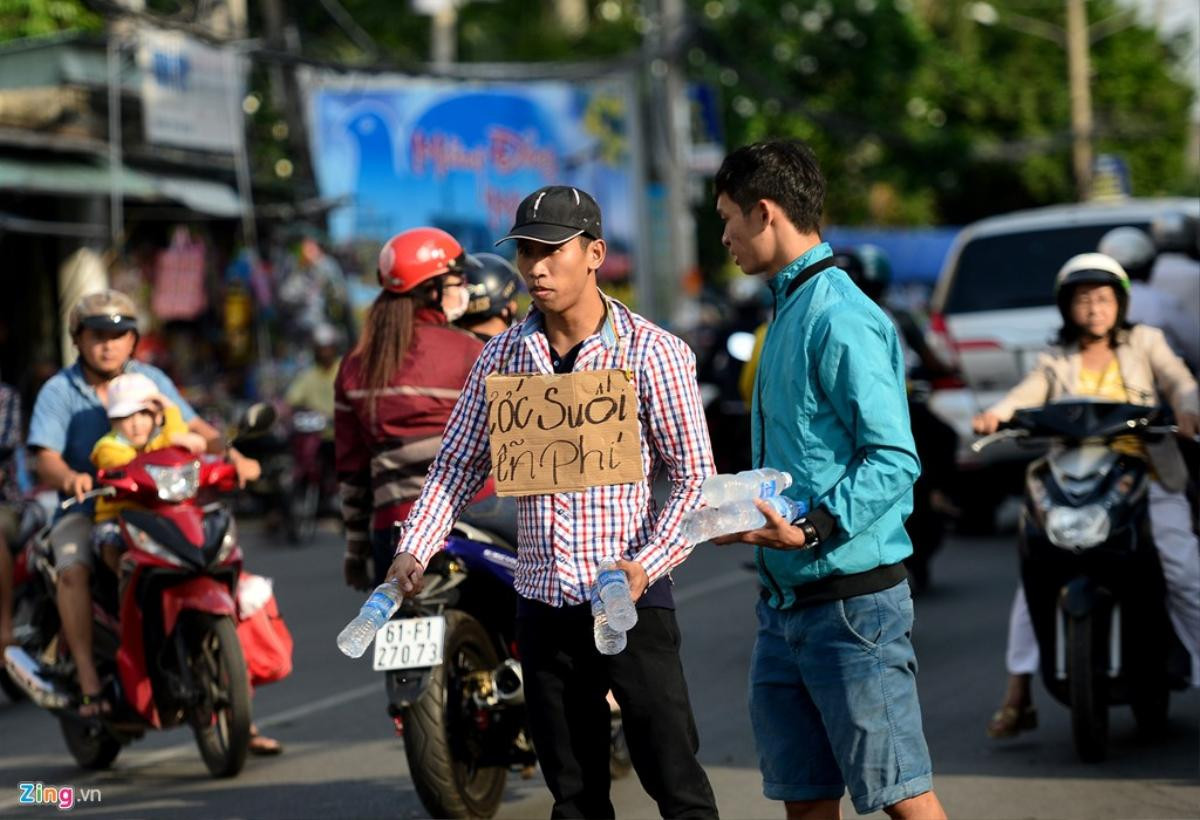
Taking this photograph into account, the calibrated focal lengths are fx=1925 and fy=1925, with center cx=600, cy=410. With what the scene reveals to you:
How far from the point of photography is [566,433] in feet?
14.0

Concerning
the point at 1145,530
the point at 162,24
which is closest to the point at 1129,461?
the point at 1145,530

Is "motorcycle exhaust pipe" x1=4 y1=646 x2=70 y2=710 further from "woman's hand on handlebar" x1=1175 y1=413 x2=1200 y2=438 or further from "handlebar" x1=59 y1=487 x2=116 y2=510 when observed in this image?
"woman's hand on handlebar" x1=1175 y1=413 x2=1200 y2=438

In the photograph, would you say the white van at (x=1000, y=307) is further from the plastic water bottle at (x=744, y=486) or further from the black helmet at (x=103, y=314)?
the plastic water bottle at (x=744, y=486)

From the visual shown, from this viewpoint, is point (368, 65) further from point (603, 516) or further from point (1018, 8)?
point (1018, 8)

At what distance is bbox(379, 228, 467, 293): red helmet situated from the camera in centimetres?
639

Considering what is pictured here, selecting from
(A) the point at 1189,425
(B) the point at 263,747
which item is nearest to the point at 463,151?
(B) the point at 263,747

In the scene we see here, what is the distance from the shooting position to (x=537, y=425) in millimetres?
4312

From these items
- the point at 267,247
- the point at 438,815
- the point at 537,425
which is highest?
the point at 267,247

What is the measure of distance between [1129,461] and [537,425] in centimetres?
321

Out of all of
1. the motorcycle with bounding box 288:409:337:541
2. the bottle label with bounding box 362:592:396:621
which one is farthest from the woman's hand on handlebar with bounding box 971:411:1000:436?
the motorcycle with bounding box 288:409:337:541

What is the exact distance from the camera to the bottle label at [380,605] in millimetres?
4199

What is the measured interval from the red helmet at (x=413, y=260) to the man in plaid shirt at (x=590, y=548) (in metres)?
1.98

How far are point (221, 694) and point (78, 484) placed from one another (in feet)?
3.17

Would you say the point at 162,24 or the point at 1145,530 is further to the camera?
the point at 162,24
